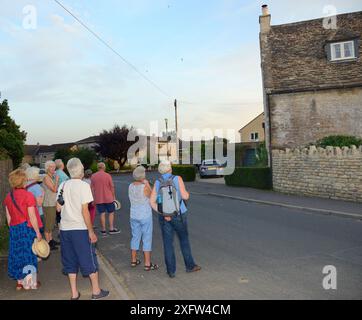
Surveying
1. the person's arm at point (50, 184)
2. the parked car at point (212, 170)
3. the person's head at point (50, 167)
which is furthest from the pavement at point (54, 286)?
the parked car at point (212, 170)

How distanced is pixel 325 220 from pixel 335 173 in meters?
4.60

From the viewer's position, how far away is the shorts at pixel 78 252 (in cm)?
479

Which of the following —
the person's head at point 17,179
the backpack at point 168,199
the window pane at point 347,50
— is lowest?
the backpack at point 168,199

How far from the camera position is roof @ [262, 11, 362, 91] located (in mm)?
20719

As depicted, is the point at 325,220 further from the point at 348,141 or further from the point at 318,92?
the point at 318,92

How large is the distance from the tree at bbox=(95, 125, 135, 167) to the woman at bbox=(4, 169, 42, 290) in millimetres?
46563

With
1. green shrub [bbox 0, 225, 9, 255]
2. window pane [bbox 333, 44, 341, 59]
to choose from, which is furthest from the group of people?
window pane [bbox 333, 44, 341, 59]

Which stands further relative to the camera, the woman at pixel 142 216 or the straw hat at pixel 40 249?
the woman at pixel 142 216

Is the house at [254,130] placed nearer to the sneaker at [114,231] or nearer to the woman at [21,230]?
the sneaker at [114,231]

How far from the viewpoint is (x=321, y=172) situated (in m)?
15.0

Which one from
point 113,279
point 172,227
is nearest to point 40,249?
point 113,279

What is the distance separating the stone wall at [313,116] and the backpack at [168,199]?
670 inches

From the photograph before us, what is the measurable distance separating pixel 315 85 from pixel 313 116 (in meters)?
1.73
